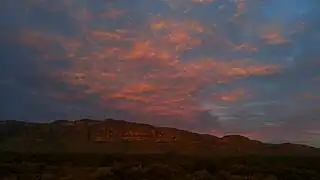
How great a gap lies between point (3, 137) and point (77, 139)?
65.1ft

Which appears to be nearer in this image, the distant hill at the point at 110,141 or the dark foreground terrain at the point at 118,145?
the dark foreground terrain at the point at 118,145

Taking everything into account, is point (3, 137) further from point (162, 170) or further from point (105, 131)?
point (162, 170)

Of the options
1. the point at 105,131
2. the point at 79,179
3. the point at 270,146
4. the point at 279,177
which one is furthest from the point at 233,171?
the point at 105,131

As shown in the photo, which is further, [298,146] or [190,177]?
[298,146]

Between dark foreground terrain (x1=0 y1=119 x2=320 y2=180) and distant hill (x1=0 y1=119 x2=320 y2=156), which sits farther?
distant hill (x1=0 y1=119 x2=320 y2=156)

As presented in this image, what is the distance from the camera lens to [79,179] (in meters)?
47.0

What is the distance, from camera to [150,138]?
465 feet

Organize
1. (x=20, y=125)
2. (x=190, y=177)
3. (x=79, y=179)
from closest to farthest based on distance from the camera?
(x=79, y=179) < (x=190, y=177) < (x=20, y=125)

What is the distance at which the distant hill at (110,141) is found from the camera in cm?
12334

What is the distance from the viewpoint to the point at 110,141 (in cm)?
14338

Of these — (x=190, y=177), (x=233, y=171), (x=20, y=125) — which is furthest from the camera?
(x=20, y=125)

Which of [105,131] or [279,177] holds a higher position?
[105,131]

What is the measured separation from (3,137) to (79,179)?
99422 millimetres

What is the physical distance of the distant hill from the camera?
123 meters
